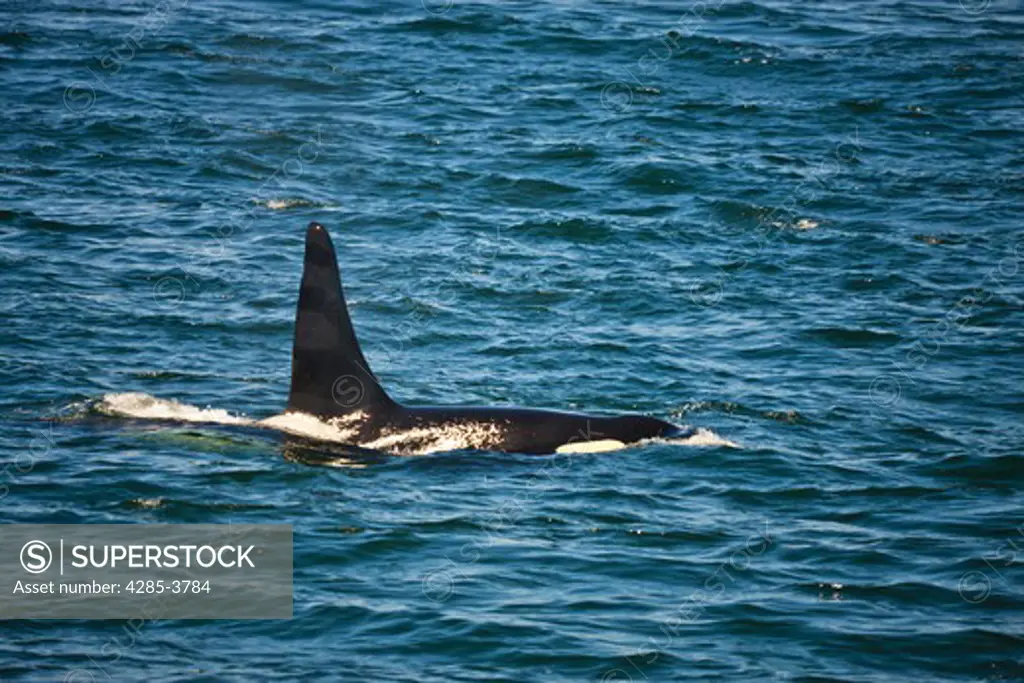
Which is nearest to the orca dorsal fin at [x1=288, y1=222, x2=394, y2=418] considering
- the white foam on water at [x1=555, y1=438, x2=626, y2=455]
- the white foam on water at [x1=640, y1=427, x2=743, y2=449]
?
the white foam on water at [x1=555, y1=438, x2=626, y2=455]

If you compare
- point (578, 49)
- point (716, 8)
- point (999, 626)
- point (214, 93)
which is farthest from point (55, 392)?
point (716, 8)

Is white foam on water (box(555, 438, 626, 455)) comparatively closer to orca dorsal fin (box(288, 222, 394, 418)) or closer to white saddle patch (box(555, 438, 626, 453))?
white saddle patch (box(555, 438, 626, 453))

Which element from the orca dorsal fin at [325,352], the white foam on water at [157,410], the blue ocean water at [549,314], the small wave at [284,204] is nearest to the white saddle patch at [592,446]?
the blue ocean water at [549,314]

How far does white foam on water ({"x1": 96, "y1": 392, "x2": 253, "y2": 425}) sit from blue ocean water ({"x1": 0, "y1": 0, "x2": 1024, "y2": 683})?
82 mm

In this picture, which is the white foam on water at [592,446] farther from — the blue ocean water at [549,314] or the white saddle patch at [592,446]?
the blue ocean water at [549,314]

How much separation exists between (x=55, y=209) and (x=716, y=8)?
2134 centimetres

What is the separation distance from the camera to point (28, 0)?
133 ft

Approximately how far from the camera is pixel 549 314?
23.9 metres

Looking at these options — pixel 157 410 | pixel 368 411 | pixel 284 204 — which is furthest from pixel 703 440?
pixel 284 204

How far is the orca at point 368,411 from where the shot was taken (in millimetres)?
17344

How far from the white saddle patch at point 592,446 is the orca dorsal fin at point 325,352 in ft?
6.90

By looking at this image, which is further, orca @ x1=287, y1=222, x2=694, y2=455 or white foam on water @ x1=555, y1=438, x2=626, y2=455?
white foam on water @ x1=555, y1=438, x2=626, y2=455

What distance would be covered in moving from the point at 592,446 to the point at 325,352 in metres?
3.30

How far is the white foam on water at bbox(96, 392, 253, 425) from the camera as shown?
18453 millimetres
